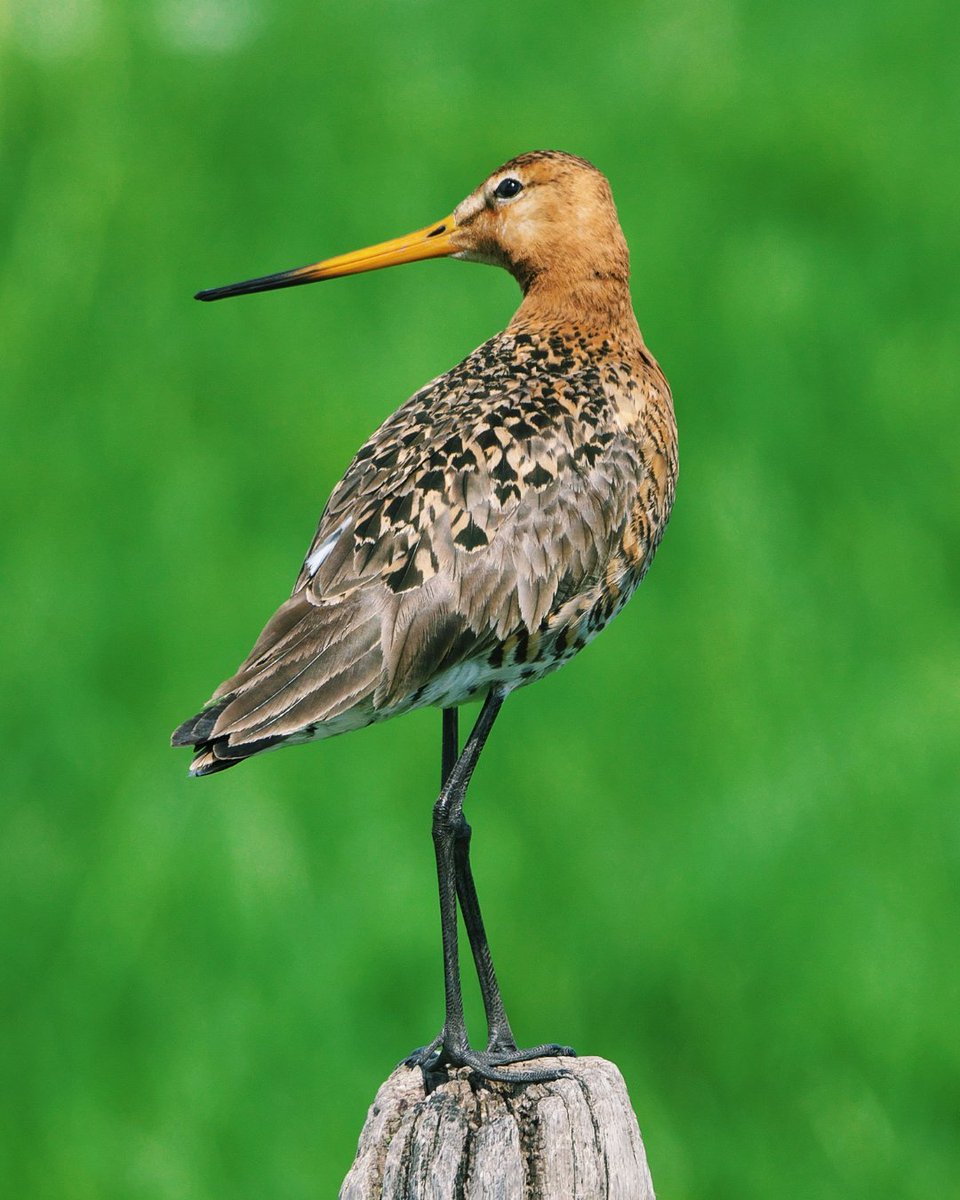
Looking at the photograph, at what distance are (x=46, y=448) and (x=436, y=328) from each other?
175 cm

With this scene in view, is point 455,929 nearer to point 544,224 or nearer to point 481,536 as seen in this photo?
point 481,536

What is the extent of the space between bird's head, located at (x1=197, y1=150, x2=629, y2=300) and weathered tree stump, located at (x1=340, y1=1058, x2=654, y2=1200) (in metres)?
2.29

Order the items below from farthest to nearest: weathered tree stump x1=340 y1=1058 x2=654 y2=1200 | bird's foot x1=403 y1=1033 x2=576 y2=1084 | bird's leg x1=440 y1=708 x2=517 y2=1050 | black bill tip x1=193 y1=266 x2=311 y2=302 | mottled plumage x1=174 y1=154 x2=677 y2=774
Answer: bird's leg x1=440 y1=708 x2=517 y2=1050, black bill tip x1=193 y1=266 x2=311 y2=302, bird's foot x1=403 y1=1033 x2=576 y2=1084, mottled plumage x1=174 y1=154 x2=677 y2=774, weathered tree stump x1=340 y1=1058 x2=654 y2=1200

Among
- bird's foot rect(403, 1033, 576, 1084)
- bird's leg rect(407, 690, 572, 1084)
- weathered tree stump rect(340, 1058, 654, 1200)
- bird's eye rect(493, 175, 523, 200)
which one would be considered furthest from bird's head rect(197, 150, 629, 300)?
weathered tree stump rect(340, 1058, 654, 1200)

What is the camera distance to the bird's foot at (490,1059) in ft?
16.2

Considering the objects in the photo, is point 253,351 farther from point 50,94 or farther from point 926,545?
point 926,545

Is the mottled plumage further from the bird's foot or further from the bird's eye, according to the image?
the bird's foot

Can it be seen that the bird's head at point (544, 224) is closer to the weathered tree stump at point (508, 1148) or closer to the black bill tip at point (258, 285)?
the black bill tip at point (258, 285)

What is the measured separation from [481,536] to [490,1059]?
137 centimetres

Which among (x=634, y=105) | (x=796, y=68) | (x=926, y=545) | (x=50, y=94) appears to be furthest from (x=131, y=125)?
(x=926, y=545)

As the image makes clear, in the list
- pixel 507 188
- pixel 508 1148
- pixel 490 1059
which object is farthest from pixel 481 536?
pixel 508 1148

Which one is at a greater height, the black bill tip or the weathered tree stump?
the black bill tip

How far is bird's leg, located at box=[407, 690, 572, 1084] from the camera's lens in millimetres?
5098

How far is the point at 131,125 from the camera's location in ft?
27.9
